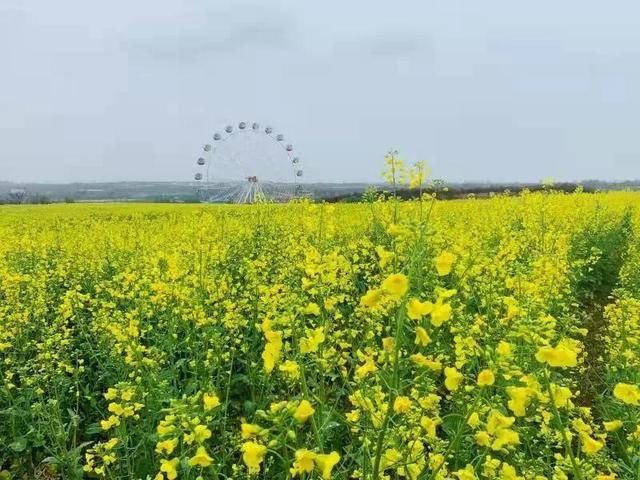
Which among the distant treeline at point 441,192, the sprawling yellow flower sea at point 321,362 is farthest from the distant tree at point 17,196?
the sprawling yellow flower sea at point 321,362

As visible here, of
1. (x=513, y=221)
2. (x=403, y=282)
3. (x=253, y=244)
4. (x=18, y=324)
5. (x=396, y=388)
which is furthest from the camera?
(x=513, y=221)

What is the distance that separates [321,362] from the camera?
2775 mm

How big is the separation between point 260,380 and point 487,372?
2926 millimetres

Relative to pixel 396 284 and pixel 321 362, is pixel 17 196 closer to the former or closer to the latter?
pixel 321 362

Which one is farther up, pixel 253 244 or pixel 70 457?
pixel 253 244

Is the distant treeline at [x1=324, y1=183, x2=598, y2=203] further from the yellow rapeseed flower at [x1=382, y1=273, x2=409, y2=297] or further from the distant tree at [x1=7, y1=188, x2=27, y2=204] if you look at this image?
the distant tree at [x1=7, y1=188, x2=27, y2=204]

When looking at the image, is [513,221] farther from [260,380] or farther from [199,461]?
[199,461]

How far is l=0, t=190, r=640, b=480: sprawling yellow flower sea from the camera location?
67.6 inches

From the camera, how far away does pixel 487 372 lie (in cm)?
157

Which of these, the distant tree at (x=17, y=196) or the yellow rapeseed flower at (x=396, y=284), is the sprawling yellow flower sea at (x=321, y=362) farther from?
the distant tree at (x=17, y=196)

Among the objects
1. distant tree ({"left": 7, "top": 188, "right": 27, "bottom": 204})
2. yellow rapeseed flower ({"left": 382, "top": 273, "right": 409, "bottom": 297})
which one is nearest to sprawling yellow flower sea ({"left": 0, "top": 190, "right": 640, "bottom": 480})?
yellow rapeseed flower ({"left": 382, "top": 273, "right": 409, "bottom": 297})

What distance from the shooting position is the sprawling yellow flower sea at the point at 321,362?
172 cm

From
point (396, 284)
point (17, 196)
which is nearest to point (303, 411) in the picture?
point (396, 284)

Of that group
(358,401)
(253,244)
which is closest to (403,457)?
(358,401)
